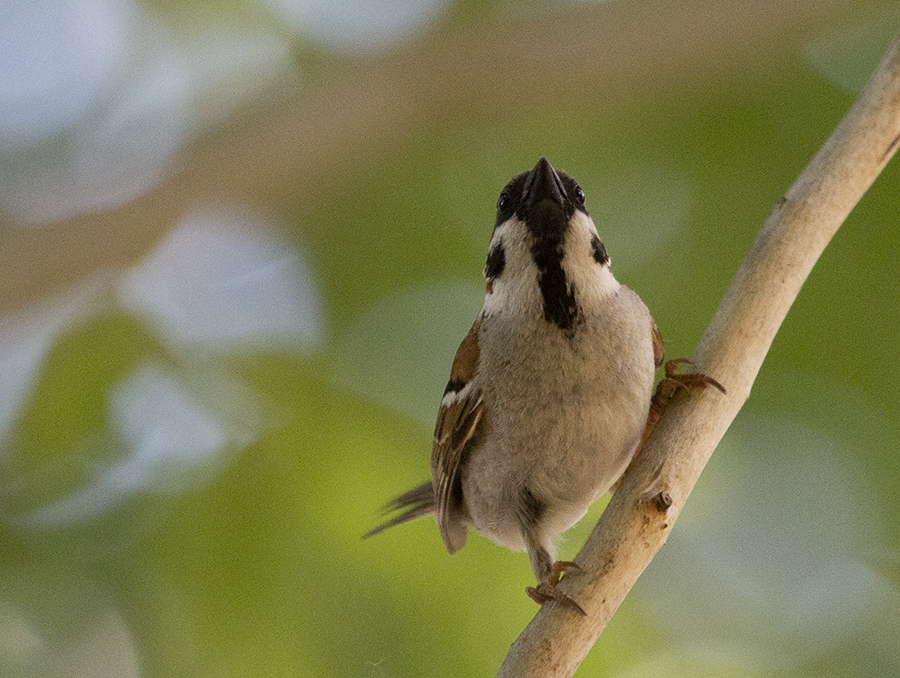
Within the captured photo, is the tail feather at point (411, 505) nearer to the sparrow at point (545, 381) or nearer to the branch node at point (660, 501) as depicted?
the sparrow at point (545, 381)

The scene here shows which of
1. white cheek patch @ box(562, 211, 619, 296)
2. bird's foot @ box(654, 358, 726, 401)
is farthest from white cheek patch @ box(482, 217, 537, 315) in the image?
bird's foot @ box(654, 358, 726, 401)

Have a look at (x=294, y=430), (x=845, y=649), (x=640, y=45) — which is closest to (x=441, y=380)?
(x=294, y=430)

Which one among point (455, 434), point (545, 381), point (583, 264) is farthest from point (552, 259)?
point (455, 434)

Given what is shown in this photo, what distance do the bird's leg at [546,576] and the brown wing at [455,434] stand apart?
291mm

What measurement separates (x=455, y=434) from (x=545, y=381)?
1.29 ft

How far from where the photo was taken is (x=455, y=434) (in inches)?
115

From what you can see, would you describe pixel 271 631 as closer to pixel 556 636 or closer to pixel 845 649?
pixel 556 636

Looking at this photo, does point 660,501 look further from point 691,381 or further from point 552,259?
point 552,259

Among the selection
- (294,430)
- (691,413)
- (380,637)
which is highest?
(294,430)

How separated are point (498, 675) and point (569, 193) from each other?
1.39 m

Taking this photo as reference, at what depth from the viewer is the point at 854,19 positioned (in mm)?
3291

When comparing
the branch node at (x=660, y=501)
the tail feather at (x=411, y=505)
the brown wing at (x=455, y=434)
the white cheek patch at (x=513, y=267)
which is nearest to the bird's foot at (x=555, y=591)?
the branch node at (x=660, y=501)

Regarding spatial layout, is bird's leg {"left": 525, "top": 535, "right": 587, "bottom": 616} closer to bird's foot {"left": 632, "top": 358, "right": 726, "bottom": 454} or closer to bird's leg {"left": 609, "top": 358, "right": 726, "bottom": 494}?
bird's leg {"left": 609, "top": 358, "right": 726, "bottom": 494}

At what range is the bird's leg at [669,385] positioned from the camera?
88.0 inches
